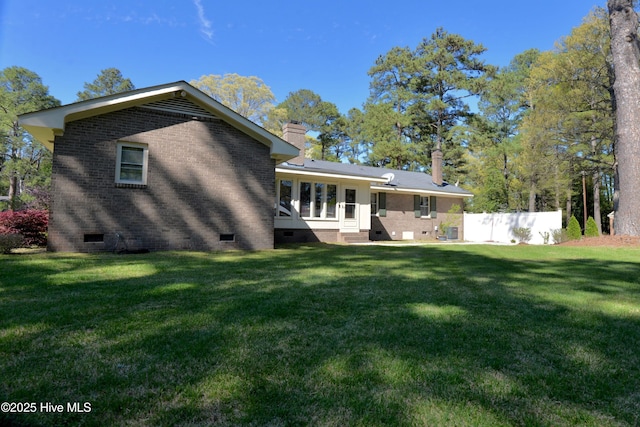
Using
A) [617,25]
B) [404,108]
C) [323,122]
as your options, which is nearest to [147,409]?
[617,25]

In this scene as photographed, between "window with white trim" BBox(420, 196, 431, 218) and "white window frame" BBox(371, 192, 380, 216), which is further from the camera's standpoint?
"window with white trim" BBox(420, 196, 431, 218)

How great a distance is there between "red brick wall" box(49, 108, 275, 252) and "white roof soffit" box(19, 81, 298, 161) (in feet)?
0.70

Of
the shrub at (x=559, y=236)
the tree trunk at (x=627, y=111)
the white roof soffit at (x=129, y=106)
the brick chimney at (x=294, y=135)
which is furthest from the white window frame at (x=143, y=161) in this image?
the shrub at (x=559, y=236)

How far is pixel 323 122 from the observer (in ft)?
136

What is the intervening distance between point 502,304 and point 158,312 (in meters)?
3.91

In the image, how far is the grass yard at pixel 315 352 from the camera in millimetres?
1848

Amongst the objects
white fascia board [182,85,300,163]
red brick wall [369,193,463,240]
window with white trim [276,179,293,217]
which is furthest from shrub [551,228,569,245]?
white fascia board [182,85,300,163]

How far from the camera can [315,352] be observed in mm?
2602

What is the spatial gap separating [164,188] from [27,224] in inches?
169

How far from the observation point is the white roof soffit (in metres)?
8.46

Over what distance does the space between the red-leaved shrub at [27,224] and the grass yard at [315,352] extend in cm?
628

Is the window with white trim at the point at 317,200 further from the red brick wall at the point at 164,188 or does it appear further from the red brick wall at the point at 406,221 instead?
the red brick wall at the point at 406,221

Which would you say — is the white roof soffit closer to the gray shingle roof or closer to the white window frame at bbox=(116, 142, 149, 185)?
the white window frame at bbox=(116, 142, 149, 185)

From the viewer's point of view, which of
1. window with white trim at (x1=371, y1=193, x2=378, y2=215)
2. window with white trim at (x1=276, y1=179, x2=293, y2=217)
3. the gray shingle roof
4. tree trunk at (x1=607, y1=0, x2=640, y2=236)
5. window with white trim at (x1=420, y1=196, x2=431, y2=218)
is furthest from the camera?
window with white trim at (x1=420, y1=196, x2=431, y2=218)
